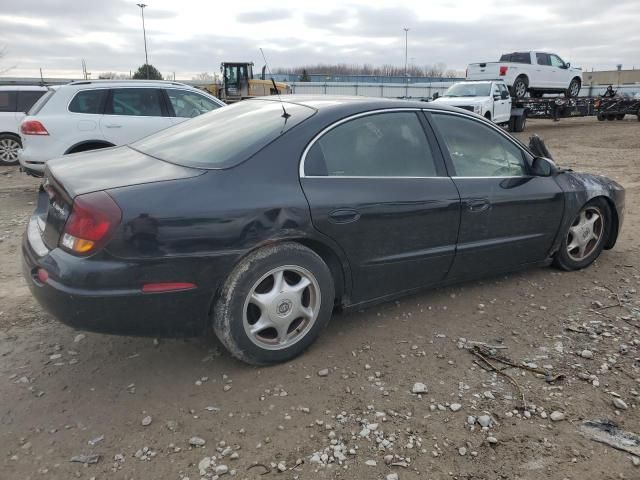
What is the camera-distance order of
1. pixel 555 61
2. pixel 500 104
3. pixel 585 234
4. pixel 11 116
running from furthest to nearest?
pixel 555 61
pixel 500 104
pixel 11 116
pixel 585 234

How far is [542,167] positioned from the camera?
4027mm

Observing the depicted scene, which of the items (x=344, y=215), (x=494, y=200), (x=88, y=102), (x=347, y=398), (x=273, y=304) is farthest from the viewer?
(x=88, y=102)

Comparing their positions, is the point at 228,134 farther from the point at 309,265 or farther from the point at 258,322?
the point at 258,322

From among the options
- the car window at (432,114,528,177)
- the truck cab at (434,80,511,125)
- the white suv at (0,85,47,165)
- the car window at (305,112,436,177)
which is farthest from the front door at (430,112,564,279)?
the truck cab at (434,80,511,125)

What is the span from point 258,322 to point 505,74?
19.3 metres

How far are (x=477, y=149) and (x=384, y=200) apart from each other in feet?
3.59

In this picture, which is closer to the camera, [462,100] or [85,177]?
[85,177]

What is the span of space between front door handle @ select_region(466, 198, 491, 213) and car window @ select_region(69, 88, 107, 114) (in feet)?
20.1

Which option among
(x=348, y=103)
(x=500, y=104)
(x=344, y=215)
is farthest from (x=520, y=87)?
(x=344, y=215)

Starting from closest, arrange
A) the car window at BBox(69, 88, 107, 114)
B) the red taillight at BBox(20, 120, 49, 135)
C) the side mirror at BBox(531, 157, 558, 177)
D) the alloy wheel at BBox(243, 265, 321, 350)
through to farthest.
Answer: the alloy wheel at BBox(243, 265, 321, 350)
the side mirror at BBox(531, 157, 558, 177)
the red taillight at BBox(20, 120, 49, 135)
the car window at BBox(69, 88, 107, 114)

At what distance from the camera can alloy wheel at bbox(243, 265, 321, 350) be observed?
2877 millimetres

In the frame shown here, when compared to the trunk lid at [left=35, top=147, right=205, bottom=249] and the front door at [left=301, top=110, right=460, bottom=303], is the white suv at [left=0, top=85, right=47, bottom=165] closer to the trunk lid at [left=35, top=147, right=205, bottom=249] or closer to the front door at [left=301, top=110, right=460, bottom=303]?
the trunk lid at [left=35, top=147, right=205, bottom=249]

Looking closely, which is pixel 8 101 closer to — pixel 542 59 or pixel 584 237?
pixel 584 237

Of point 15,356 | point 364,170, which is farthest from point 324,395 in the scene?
point 15,356
